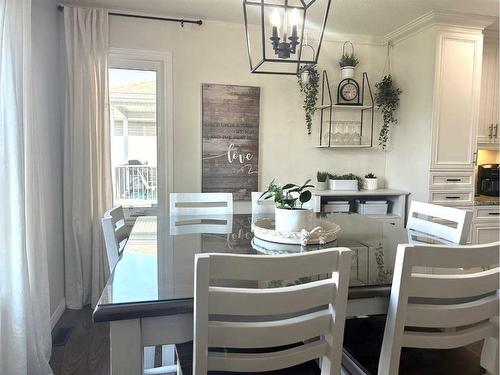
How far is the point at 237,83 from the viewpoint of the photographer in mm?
3502

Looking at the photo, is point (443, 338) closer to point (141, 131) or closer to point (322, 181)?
point (322, 181)

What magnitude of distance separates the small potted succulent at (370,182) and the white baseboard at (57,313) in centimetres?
295

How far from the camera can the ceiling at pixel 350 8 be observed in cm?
299

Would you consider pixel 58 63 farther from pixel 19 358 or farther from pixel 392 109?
pixel 392 109

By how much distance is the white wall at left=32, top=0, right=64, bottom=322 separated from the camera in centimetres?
251

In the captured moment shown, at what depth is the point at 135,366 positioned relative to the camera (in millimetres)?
1041

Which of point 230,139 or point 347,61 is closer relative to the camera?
point 230,139

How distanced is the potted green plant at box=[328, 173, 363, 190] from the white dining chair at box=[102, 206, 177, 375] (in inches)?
84.7

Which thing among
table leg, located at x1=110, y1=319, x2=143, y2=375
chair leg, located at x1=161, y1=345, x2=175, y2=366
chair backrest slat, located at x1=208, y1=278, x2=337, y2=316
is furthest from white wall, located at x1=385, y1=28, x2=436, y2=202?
table leg, located at x1=110, y1=319, x2=143, y2=375

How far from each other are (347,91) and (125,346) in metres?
3.31

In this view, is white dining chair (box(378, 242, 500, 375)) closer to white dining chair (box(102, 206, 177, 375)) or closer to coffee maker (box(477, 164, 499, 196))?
white dining chair (box(102, 206, 177, 375))

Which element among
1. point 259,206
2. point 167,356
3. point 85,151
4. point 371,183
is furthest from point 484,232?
point 85,151

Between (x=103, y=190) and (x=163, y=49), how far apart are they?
136 centimetres

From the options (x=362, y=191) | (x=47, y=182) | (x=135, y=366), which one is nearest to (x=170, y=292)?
(x=135, y=366)
